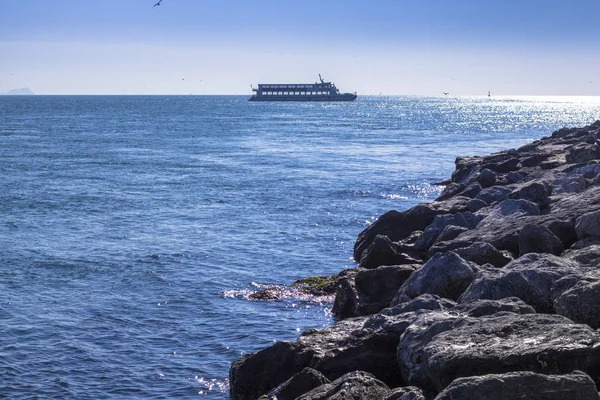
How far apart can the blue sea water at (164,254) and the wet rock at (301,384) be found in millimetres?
3519

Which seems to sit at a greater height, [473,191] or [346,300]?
[473,191]

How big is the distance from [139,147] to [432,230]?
54029 mm

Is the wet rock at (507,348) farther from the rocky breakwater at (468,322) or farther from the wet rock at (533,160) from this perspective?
the wet rock at (533,160)

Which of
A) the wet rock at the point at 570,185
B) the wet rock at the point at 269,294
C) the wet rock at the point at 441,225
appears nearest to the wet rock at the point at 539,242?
the wet rock at the point at 441,225

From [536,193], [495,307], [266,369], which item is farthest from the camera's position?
[536,193]

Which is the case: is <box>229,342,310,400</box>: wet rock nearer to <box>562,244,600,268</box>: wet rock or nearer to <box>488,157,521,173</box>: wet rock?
<box>562,244,600,268</box>: wet rock

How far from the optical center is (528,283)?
471 inches

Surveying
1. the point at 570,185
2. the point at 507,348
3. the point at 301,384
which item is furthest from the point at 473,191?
the point at 507,348

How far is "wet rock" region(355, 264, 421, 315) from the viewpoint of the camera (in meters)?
16.5

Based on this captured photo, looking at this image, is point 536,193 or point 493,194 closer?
point 536,193

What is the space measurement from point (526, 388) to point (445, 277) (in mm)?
6373

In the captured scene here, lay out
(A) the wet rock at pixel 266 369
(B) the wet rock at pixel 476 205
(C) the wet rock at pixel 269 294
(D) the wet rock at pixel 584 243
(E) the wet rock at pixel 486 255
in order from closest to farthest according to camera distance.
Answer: (A) the wet rock at pixel 266 369 → (D) the wet rock at pixel 584 243 → (E) the wet rock at pixel 486 255 → (C) the wet rock at pixel 269 294 → (B) the wet rock at pixel 476 205

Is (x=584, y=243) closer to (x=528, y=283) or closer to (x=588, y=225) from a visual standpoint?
(x=588, y=225)

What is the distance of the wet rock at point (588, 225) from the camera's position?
1506cm
